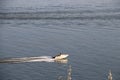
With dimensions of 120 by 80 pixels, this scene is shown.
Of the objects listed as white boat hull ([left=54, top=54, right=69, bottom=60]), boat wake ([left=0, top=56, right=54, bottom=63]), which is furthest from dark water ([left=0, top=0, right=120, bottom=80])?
white boat hull ([left=54, top=54, right=69, bottom=60])

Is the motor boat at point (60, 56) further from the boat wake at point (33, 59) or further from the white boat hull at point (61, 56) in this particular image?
the boat wake at point (33, 59)

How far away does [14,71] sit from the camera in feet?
167

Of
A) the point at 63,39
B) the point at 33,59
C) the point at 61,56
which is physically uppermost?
the point at 63,39

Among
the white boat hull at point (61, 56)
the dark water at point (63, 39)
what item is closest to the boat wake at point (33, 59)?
the dark water at point (63, 39)

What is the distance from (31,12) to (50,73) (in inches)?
2340

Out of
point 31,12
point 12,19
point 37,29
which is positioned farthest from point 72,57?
point 31,12

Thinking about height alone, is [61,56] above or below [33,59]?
above

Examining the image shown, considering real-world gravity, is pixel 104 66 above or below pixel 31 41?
below

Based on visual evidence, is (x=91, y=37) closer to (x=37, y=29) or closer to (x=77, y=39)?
(x=77, y=39)

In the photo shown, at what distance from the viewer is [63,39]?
68.9 meters

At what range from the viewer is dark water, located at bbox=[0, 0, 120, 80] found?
161 feet

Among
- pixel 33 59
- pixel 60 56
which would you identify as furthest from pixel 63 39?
pixel 33 59

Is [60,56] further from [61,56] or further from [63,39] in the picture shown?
[63,39]

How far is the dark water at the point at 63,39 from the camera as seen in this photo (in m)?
49.1
